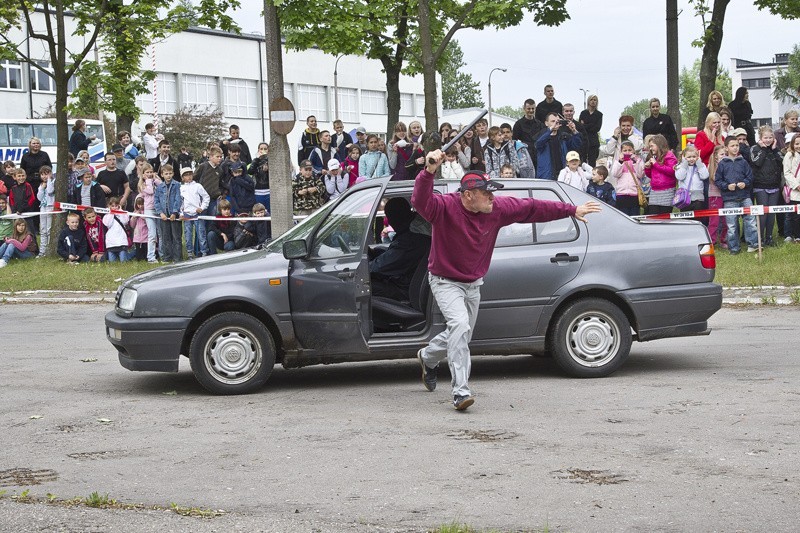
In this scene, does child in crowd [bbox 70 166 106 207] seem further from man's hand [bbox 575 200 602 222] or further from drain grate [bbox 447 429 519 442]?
drain grate [bbox 447 429 519 442]

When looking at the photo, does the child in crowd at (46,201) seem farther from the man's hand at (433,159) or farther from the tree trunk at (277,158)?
the man's hand at (433,159)

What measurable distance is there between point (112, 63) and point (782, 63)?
4443 inches

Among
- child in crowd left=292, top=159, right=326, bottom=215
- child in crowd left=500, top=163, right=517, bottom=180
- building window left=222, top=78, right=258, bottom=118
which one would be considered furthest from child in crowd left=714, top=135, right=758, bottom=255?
building window left=222, top=78, right=258, bottom=118

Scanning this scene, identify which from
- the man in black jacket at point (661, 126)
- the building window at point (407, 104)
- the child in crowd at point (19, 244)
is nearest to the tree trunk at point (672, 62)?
the man in black jacket at point (661, 126)

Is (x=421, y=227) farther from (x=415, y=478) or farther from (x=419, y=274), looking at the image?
(x=415, y=478)

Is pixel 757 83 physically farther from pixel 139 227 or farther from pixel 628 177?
pixel 139 227

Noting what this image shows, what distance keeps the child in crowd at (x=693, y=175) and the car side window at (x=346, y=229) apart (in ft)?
33.7

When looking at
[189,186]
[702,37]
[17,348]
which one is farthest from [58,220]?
[702,37]

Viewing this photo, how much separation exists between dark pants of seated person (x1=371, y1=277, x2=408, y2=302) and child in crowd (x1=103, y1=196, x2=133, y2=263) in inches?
495

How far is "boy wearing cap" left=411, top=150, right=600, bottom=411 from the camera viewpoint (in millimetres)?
8750

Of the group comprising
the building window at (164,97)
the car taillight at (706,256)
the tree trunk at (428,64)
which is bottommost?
the car taillight at (706,256)

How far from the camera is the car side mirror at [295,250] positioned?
31.8 ft

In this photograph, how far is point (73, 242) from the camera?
22.2 meters

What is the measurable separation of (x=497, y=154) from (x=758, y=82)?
Result: 12310cm
